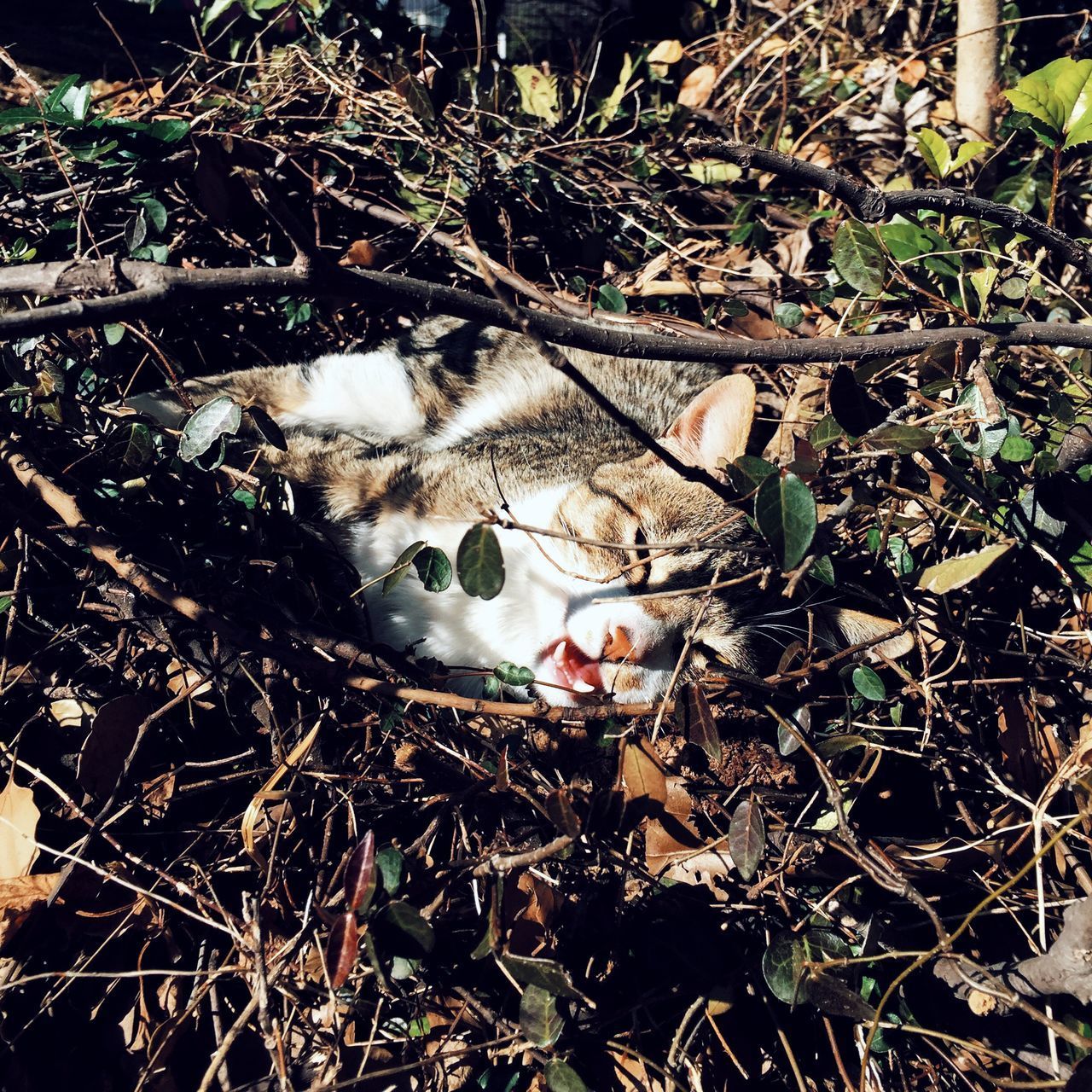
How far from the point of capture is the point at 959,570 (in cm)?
182

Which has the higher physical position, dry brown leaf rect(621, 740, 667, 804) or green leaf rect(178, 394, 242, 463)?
green leaf rect(178, 394, 242, 463)

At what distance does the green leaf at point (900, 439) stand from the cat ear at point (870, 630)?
43cm

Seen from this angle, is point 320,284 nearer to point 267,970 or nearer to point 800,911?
point 267,970

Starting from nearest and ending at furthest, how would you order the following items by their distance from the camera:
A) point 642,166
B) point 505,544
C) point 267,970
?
point 267,970, point 505,544, point 642,166

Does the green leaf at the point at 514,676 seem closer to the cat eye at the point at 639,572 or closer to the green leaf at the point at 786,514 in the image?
the cat eye at the point at 639,572

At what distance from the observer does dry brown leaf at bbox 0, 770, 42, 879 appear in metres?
1.60

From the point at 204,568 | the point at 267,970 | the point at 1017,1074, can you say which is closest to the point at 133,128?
the point at 204,568

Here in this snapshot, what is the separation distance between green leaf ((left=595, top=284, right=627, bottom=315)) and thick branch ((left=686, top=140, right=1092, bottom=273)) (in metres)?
0.82

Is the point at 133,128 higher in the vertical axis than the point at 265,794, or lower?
higher

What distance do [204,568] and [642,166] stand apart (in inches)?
84.3

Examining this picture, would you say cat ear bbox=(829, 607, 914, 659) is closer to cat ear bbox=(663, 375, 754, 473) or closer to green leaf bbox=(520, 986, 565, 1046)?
cat ear bbox=(663, 375, 754, 473)

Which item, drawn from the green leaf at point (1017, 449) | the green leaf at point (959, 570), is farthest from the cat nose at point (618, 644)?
the green leaf at point (1017, 449)

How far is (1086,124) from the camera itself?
1741mm

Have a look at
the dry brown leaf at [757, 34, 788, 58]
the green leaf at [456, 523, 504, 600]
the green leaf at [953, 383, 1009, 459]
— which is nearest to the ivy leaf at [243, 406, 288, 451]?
the green leaf at [456, 523, 504, 600]
